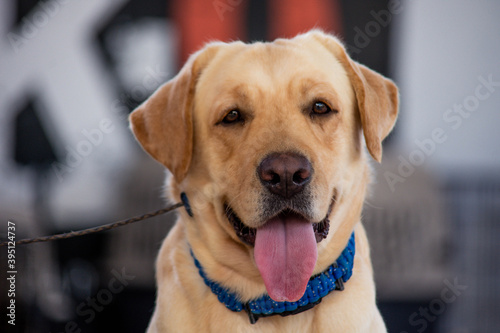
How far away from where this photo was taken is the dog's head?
5.26 feet

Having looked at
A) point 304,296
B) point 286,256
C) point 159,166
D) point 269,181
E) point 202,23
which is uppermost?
point 269,181

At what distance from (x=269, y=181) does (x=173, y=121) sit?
18.3 inches

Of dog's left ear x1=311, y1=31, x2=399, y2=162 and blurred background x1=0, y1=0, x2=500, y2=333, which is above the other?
dog's left ear x1=311, y1=31, x2=399, y2=162

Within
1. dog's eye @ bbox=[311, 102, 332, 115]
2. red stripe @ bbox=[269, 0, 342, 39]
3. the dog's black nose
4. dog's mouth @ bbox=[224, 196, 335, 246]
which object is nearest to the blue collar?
dog's mouth @ bbox=[224, 196, 335, 246]

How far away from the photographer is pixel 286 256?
5.32 ft

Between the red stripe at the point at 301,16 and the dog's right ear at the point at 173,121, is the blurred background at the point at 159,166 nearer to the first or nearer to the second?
the red stripe at the point at 301,16

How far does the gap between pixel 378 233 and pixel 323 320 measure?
9.75 feet

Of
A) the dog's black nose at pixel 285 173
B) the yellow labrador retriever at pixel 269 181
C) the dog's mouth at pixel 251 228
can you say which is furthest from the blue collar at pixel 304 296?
the dog's black nose at pixel 285 173

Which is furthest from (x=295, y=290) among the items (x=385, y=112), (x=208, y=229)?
(x=385, y=112)

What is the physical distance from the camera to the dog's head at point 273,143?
1.60m

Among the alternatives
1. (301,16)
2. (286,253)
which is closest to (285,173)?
(286,253)

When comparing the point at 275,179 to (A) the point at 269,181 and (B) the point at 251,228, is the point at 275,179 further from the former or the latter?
(B) the point at 251,228

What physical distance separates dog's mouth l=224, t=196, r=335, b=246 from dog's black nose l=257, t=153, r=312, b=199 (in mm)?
108

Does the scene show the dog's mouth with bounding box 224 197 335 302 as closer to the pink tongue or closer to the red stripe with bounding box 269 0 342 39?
the pink tongue
